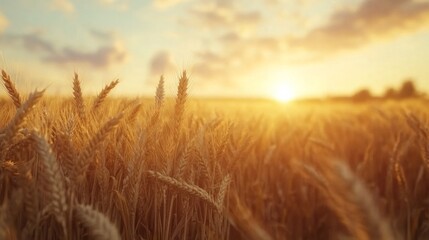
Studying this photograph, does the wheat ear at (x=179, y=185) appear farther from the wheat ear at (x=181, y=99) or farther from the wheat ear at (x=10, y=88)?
the wheat ear at (x=10, y=88)

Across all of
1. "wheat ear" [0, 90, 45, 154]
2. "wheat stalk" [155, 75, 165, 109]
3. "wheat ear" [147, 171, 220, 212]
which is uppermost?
"wheat stalk" [155, 75, 165, 109]

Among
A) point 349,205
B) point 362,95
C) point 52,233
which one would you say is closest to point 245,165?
point 52,233

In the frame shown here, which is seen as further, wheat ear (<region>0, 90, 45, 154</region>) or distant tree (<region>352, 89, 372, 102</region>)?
distant tree (<region>352, 89, 372, 102</region>)

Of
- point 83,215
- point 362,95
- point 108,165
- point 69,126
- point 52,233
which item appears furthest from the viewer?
point 362,95

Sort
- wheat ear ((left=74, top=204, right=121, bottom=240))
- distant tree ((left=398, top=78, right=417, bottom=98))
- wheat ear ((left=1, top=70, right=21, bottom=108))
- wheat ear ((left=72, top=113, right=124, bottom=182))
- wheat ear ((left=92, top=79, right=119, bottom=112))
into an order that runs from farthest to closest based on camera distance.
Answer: distant tree ((left=398, top=78, right=417, bottom=98)) < wheat ear ((left=92, top=79, right=119, bottom=112)) < wheat ear ((left=1, top=70, right=21, bottom=108)) < wheat ear ((left=72, top=113, right=124, bottom=182)) < wheat ear ((left=74, top=204, right=121, bottom=240))

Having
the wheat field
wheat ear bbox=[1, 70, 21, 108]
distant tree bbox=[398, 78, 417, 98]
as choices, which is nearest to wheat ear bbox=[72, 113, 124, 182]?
the wheat field

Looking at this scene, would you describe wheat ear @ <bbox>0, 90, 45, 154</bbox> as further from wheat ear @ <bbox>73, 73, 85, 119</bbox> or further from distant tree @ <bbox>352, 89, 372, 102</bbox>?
distant tree @ <bbox>352, 89, 372, 102</bbox>

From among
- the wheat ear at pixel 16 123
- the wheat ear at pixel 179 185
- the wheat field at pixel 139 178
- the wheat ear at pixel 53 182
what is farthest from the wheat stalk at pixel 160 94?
the wheat ear at pixel 53 182

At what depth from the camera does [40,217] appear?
1423 millimetres

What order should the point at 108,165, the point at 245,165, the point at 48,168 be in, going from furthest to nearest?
the point at 245,165 → the point at 108,165 → the point at 48,168

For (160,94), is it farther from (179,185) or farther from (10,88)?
(179,185)

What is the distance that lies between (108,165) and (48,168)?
0.71 meters

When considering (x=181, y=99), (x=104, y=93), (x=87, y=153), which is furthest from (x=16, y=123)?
(x=181, y=99)

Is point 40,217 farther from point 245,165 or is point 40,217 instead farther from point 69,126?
point 245,165
